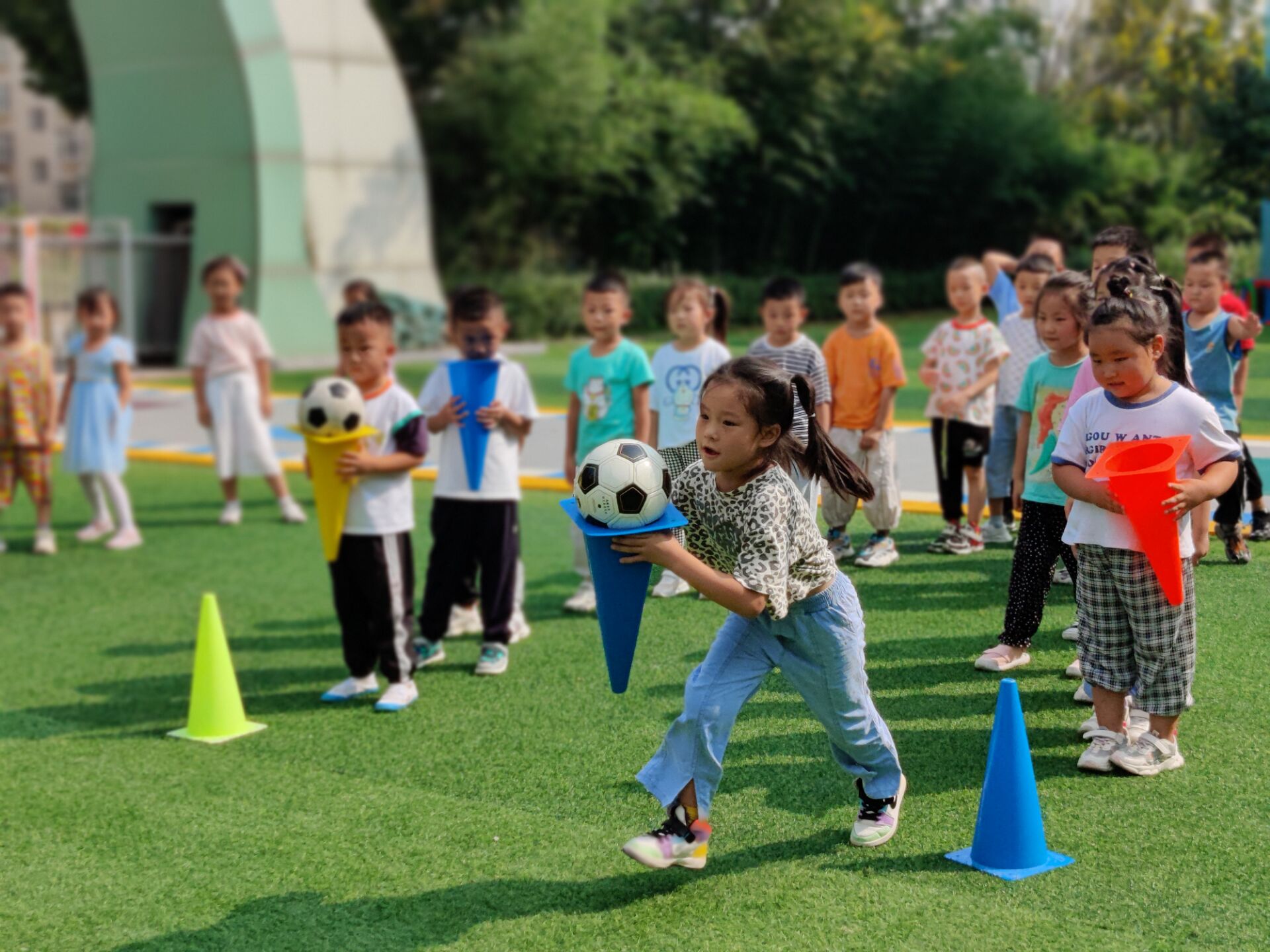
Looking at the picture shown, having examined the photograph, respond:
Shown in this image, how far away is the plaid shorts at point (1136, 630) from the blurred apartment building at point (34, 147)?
84272 mm

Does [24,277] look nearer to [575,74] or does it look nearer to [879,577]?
[575,74]

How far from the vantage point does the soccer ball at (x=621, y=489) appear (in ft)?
11.1

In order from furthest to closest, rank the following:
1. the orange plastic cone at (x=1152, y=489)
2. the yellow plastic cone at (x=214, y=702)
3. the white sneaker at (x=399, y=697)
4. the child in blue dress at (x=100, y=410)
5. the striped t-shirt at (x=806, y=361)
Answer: the child in blue dress at (x=100, y=410) → the striped t-shirt at (x=806, y=361) → the white sneaker at (x=399, y=697) → the yellow plastic cone at (x=214, y=702) → the orange plastic cone at (x=1152, y=489)

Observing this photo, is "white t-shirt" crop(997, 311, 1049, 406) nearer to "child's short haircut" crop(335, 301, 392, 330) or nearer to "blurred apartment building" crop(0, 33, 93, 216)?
"child's short haircut" crop(335, 301, 392, 330)

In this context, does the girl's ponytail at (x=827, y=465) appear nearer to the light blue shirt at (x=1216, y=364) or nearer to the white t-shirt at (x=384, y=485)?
the white t-shirt at (x=384, y=485)

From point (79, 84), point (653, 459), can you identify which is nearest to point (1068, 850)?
point (653, 459)

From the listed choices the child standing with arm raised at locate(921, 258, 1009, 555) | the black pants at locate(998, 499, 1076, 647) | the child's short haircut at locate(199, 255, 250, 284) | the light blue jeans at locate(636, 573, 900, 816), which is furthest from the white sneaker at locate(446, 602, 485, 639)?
the child's short haircut at locate(199, 255, 250, 284)

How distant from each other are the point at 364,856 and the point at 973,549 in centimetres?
374

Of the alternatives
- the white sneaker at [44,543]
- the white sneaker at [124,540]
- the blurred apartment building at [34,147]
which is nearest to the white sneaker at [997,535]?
the white sneaker at [124,540]

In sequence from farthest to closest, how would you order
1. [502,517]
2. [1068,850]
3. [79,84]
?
[79,84] < [502,517] < [1068,850]

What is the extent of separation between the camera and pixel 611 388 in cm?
645

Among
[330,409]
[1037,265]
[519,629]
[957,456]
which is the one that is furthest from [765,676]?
[1037,265]

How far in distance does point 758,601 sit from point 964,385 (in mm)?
4111

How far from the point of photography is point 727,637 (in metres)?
3.83
